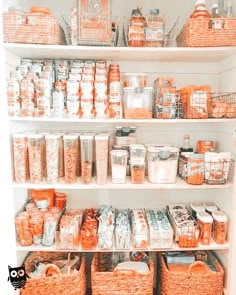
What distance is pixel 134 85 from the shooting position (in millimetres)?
1677

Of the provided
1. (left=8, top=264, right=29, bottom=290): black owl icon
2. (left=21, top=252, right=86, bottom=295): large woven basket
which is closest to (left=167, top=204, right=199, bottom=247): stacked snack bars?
(left=21, top=252, right=86, bottom=295): large woven basket

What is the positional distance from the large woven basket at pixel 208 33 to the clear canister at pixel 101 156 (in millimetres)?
740

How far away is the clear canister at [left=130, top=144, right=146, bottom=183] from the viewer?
1700mm

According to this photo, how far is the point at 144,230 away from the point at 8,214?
2.70 ft

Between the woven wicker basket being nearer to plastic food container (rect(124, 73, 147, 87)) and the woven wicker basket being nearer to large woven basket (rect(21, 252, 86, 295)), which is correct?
plastic food container (rect(124, 73, 147, 87))

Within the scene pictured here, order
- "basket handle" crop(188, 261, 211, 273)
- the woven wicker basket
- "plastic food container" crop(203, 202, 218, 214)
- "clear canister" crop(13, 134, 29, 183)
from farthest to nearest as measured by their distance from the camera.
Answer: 1. "plastic food container" crop(203, 202, 218, 214)
2. "basket handle" crop(188, 261, 211, 273)
3. "clear canister" crop(13, 134, 29, 183)
4. the woven wicker basket

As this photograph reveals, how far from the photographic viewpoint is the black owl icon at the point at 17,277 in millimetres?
1678

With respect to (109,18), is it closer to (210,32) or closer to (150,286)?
(210,32)

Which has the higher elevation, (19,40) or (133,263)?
(19,40)

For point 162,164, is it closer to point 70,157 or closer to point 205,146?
point 205,146

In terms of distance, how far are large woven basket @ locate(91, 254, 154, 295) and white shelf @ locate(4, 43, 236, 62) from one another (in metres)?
1.32

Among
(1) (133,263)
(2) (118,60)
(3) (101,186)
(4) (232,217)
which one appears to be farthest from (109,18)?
(1) (133,263)

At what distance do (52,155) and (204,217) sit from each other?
3.36 ft

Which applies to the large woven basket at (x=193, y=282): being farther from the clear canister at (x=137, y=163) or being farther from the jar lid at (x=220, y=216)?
the clear canister at (x=137, y=163)
